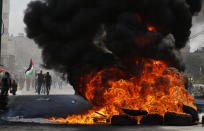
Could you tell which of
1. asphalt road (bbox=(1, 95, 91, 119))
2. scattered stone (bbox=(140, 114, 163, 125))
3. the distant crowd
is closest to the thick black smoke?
asphalt road (bbox=(1, 95, 91, 119))

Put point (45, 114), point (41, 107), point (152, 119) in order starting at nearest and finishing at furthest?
point (152, 119), point (45, 114), point (41, 107)

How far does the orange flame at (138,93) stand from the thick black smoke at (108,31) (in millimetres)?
577

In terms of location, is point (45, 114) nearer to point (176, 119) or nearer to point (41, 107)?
point (41, 107)

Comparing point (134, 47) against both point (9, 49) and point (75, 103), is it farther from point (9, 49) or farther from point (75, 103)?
point (9, 49)

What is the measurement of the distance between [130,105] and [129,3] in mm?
4850

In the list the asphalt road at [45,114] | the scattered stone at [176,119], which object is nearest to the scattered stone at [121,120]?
the asphalt road at [45,114]

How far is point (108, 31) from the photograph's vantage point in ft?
47.3

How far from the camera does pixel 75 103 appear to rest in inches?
685

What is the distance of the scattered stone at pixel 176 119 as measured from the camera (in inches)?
448

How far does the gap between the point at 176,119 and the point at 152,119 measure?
33.0 inches

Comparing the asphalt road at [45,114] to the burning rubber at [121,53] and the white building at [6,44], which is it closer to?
the burning rubber at [121,53]

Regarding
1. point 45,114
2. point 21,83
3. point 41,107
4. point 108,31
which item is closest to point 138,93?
point 108,31

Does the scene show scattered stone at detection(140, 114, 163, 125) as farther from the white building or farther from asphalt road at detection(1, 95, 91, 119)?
the white building

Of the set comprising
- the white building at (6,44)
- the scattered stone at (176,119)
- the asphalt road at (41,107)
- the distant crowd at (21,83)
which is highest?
the white building at (6,44)
